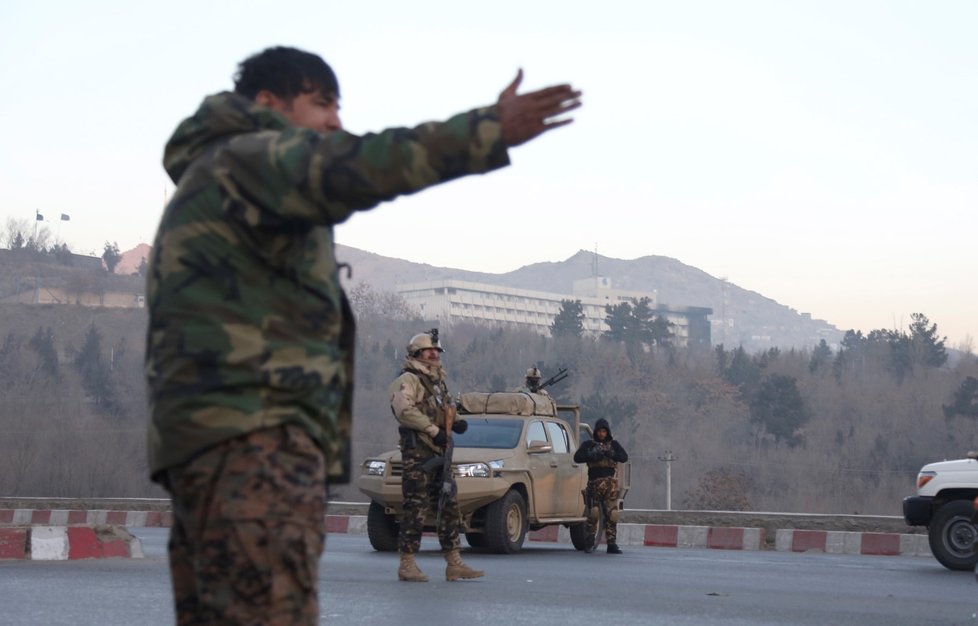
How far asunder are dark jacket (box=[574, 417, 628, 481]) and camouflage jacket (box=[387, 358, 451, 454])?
6.36 meters

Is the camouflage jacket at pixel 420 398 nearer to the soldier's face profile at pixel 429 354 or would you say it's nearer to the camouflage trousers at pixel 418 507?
the soldier's face profile at pixel 429 354

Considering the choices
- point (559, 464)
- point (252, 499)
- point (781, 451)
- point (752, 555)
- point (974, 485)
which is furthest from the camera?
point (781, 451)

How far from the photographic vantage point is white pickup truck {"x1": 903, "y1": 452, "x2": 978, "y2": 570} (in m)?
16.3

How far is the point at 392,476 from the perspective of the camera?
17094mm

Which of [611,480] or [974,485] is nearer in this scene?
[974,485]

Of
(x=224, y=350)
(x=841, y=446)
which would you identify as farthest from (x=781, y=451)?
(x=224, y=350)

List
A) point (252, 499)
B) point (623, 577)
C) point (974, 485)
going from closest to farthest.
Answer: point (252, 499), point (623, 577), point (974, 485)

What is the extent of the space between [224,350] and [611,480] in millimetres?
15882

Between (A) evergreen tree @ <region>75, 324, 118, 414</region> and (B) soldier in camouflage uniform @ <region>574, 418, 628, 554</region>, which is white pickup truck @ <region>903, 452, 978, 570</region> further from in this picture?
(A) evergreen tree @ <region>75, 324, 118, 414</region>

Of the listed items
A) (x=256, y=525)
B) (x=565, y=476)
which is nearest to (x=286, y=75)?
(x=256, y=525)

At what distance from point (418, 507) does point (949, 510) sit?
678 cm

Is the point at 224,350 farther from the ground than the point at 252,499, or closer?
farther from the ground

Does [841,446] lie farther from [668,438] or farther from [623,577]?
[623,577]

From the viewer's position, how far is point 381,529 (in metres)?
17.3
